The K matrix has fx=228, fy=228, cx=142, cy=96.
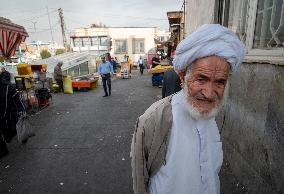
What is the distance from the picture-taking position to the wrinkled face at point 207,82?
1.70 meters

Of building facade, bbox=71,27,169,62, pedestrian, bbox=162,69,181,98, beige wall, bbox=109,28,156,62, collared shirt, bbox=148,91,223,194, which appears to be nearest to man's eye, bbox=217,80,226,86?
collared shirt, bbox=148,91,223,194

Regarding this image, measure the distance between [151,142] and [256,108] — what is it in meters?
2.20

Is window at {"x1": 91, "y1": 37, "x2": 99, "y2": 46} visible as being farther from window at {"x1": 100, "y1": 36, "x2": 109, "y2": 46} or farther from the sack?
the sack

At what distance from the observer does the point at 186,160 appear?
1.65 metres

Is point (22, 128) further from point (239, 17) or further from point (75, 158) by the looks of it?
point (239, 17)

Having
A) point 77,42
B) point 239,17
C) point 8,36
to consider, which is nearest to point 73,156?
point 8,36

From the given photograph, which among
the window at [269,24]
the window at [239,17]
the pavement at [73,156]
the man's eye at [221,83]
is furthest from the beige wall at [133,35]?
the man's eye at [221,83]

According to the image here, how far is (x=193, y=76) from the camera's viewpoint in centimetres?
174

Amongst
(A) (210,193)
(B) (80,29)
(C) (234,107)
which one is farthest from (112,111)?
(B) (80,29)

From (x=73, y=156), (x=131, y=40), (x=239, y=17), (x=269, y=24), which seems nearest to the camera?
(x=269, y=24)

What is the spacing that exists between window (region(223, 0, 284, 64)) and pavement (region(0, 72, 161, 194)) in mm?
2998

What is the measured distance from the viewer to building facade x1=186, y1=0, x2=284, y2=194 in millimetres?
2768

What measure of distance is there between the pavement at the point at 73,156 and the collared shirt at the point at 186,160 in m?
2.40

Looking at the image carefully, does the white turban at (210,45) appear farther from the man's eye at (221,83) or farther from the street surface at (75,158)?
the street surface at (75,158)
